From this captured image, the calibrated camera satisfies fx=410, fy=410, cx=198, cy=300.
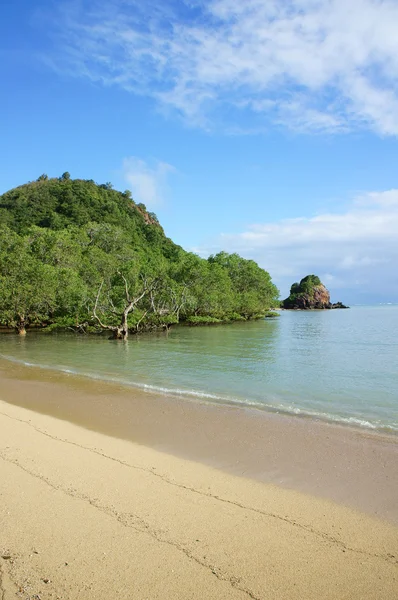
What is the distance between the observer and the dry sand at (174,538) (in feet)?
11.7

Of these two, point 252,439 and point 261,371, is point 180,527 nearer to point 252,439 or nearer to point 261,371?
point 252,439

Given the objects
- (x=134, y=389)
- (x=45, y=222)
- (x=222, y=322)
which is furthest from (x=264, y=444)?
(x=45, y=222)

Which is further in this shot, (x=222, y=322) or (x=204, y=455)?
(x=222, y=322)

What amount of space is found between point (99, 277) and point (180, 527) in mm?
40823

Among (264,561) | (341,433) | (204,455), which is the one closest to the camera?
(264,561)

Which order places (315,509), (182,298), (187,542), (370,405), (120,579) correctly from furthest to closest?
(182,298), (370,405), (315,509), (187,542), (120,579)

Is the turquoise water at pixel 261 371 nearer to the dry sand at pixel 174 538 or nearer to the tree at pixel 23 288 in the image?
the dry sand at pixel 174 538

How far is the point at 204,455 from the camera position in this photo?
23.5 feet

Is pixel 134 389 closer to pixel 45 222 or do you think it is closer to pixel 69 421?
pixel 69 421

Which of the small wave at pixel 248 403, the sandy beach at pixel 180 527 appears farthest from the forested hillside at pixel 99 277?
the sandy beach at pixel 180 527

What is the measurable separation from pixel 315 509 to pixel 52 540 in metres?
3.12

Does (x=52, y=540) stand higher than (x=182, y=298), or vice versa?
(x=182, y=298)

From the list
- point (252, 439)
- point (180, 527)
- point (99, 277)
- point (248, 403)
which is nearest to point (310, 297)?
point (99, 277)

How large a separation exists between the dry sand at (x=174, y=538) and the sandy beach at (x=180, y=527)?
0.04 ft
